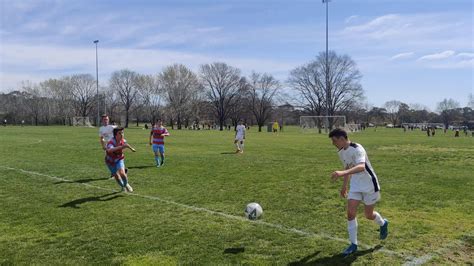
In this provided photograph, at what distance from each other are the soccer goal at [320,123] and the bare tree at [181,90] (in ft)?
104

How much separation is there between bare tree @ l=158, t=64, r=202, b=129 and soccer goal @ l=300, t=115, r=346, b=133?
3164 cm

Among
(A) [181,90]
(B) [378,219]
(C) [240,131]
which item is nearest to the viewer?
(B) [378,219]

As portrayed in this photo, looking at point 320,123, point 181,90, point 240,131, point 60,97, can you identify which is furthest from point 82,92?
point 240,131

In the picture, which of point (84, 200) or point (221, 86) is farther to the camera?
point (221, 86)

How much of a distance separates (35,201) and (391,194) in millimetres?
8521

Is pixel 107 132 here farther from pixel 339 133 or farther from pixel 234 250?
pixel 339 133

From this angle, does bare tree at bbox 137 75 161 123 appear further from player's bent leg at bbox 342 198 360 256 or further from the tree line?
player's bent leg at bbox 342 198 360 256

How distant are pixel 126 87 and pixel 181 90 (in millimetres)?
20646

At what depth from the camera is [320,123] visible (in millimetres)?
71312

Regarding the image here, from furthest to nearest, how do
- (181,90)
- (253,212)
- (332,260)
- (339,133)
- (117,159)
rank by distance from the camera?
(181,90) < (117,159) < (253,212) < (339,133) < (332,260)

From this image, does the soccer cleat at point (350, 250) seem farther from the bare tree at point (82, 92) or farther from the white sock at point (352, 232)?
the bare tree at point (82, 92)

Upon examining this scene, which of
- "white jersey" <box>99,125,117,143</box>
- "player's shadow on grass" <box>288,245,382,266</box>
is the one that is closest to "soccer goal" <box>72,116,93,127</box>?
"white jersey" <box>99,125,117,143</box>

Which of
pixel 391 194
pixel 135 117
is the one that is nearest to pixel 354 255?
pixel 391 194

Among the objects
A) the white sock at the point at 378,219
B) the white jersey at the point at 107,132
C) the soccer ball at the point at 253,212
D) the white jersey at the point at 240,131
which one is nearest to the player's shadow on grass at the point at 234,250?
the soccer ball at the point at 253,212
